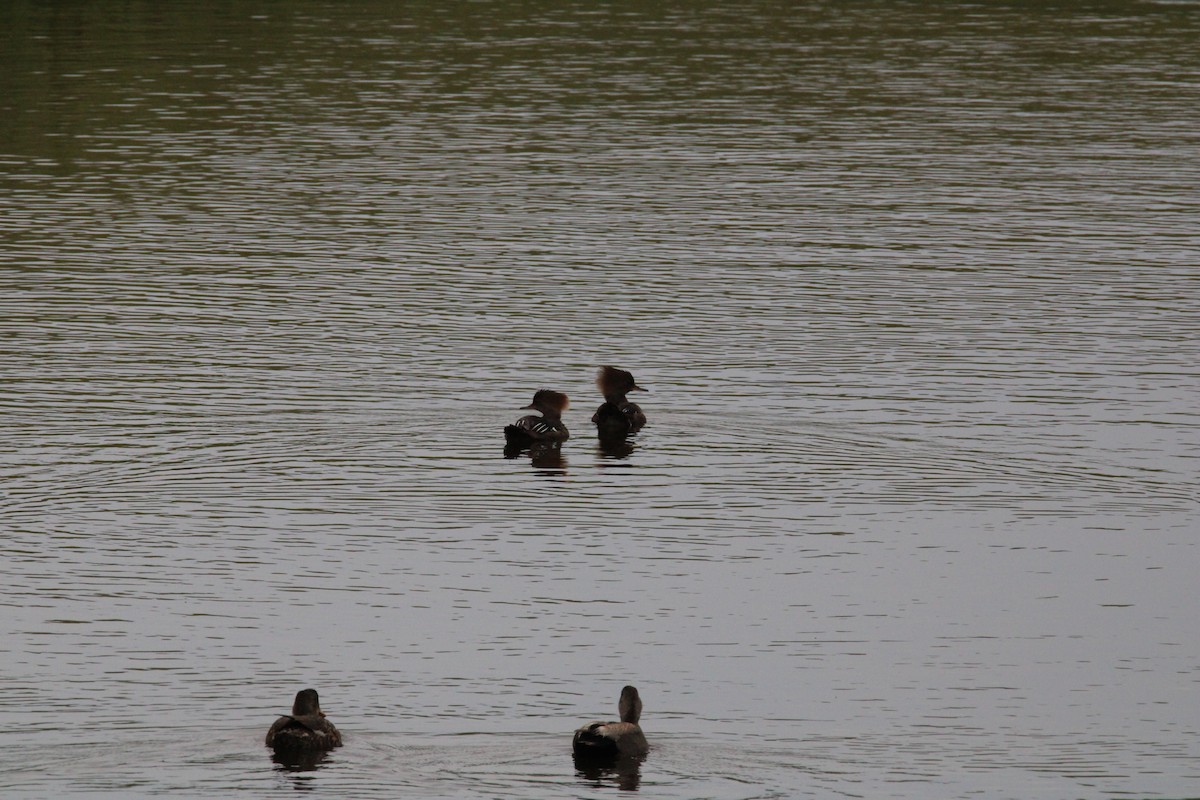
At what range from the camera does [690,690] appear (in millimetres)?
15375

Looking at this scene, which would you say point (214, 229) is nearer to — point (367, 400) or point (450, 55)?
point (367, 400)

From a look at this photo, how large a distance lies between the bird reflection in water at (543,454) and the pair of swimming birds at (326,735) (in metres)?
7.94

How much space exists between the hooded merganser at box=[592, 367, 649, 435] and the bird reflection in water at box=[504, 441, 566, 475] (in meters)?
0.53

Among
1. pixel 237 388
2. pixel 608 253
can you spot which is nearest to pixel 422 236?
pixel 608 253

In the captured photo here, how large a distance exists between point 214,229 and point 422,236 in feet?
9.93

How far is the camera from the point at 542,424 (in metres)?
22.1

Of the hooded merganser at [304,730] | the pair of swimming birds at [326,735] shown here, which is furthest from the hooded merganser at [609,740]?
the hooded merganser at [304,730]

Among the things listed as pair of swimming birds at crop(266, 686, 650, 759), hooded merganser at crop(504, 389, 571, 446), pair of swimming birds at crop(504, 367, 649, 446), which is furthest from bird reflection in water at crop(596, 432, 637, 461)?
pair of swimming birds at crop(266, 686, 650, 759)

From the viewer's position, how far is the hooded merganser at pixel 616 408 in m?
22.7

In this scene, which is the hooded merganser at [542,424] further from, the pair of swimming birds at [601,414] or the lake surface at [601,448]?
the lake surface at [601,448]

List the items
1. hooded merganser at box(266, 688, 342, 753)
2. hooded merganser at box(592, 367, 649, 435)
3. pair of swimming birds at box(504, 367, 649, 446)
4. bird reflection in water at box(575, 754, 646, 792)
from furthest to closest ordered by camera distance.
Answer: hooded merganser at box(592, 367, 649, 435) < pair of swimming birds at box(504, 367, 649, 446) < hooded merganser at box(266, 688, 342, 753) < bird reflection in water at box(575, 754, 646, 792)

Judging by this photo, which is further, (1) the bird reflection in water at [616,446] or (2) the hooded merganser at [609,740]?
(1) the bird reflection in water at [616,446]

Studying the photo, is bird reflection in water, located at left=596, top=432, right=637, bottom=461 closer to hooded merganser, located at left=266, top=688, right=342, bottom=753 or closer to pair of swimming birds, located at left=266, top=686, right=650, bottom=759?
pair of swimming birds, located at left=266, top=686, right=650, bottom=759

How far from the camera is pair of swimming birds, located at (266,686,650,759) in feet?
44.0
